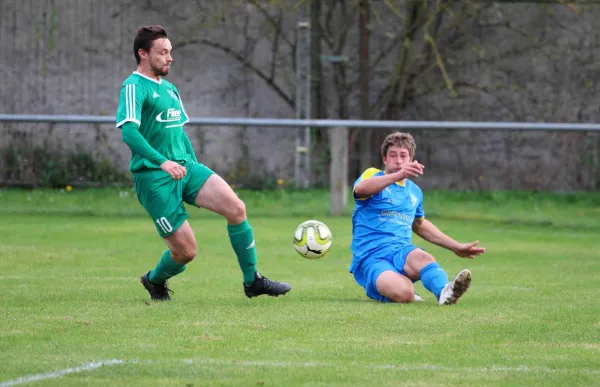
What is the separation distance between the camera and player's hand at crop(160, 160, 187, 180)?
22.5ft

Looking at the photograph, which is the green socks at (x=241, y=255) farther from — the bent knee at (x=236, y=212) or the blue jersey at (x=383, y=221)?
the blue jersey at (x=383, y=221)

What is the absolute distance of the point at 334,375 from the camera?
484 centimetres

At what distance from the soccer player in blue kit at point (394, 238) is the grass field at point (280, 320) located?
0.20m

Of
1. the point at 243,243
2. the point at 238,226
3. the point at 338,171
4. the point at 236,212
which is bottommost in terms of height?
the point at 338,171

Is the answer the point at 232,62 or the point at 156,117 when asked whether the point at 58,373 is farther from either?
the point at 232,62

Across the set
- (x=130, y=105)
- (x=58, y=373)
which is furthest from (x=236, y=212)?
(x=58, y=373)

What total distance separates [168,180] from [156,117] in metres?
0.46

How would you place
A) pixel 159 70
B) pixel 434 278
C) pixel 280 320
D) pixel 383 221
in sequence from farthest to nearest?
1. pixel 383 221
2. pixel 434 278
3. pixel 159 70
4. pixel 280 320

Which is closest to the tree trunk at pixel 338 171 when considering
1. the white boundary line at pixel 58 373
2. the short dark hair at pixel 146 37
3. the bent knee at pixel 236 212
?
the bent knee at pixel 236 212

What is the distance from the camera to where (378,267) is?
7859mm

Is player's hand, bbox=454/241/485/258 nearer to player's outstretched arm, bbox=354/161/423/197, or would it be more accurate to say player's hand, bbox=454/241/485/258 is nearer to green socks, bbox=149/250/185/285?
player's outstretched arm, bbox=354/161/423/197

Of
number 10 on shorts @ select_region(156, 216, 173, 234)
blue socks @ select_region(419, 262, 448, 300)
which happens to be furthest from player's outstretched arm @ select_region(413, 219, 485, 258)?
number 10 on shorts @ select_region(156, 216, 173, 234)

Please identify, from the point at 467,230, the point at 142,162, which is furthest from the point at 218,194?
the point at 467,230

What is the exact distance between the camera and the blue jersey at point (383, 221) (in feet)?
26.5
